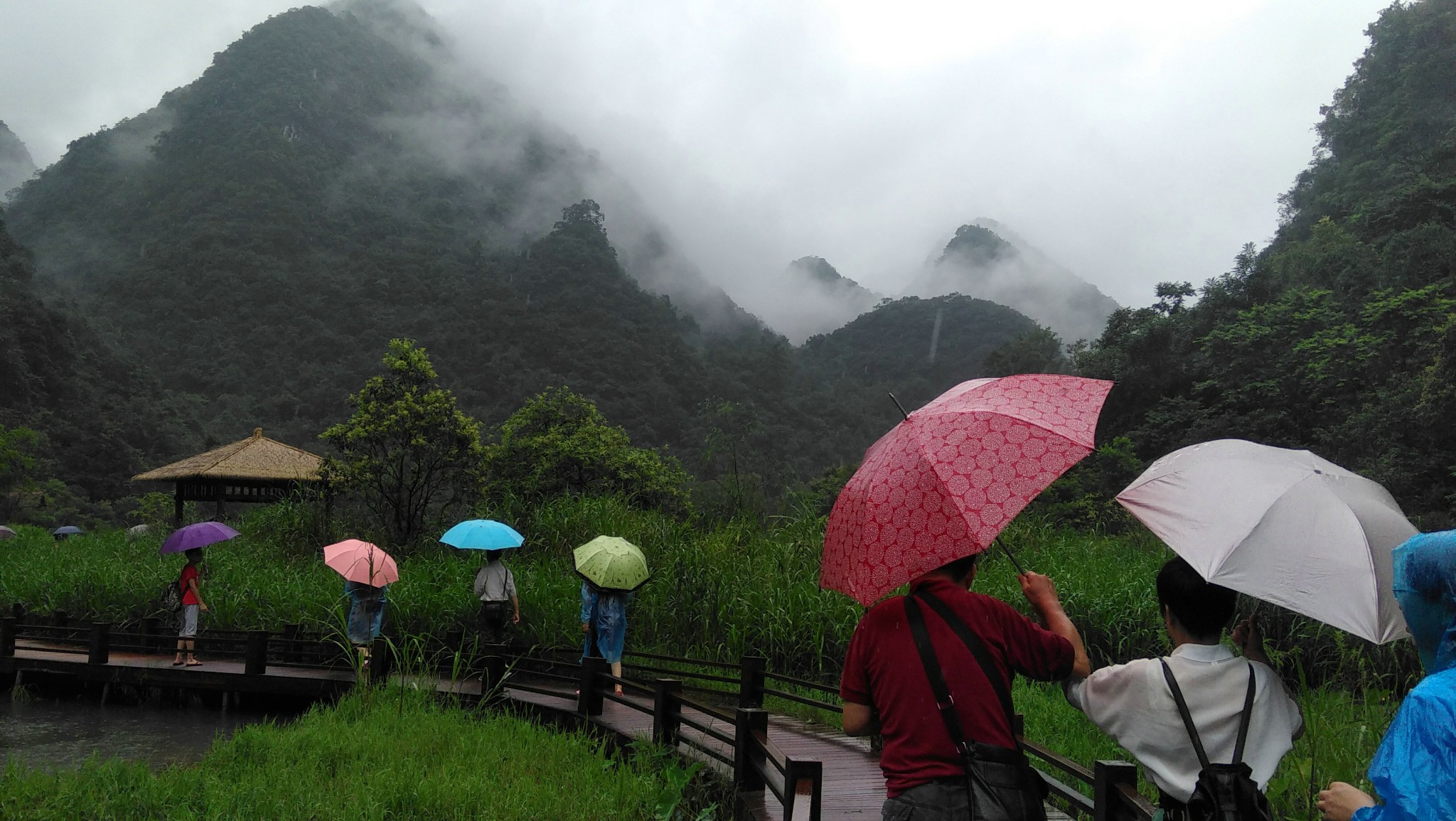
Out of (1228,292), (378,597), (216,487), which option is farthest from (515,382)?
(378,597)

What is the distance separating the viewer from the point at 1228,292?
79.0ft

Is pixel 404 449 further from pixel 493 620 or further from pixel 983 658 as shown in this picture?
pixel 983 658

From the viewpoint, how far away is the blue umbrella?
29.2 feet

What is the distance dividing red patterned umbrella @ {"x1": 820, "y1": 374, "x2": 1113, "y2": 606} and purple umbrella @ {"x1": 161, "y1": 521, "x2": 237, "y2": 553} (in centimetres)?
883

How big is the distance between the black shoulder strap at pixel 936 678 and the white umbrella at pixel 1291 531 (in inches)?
24.6

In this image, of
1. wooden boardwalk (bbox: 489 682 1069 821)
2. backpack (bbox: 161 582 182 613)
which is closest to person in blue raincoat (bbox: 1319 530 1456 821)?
wooden boardwalk (bbox: 489 682 1069 821)

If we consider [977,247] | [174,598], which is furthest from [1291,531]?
[977,247]

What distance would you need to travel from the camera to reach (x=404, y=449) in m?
14.5

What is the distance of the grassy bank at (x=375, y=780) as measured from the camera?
16.9ft

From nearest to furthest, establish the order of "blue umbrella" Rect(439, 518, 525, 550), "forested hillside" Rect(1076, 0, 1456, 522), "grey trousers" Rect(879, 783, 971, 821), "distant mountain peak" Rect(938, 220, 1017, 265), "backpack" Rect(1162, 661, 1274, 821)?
"backpack" Rect(1162, 661, 1274, 821) < "grey trousers" Rect(879, 783, 971, 821) < "blue umbrella" Rect(439, 518, 525, 550) < "forested hillside" Rect(1076, 0, 1456, 522) < "distant mountain peak" Rect(938, 220, 1017, 265)

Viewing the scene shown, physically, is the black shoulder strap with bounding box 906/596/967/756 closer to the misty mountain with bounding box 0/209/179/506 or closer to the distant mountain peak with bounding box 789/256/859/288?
the misty mountain with bounding box 0/209/179/506

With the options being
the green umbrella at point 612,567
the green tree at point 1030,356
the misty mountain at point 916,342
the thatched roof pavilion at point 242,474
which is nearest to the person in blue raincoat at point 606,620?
the green umbrella at point 612,567

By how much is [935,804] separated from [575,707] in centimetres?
611

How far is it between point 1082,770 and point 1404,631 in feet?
4.74
